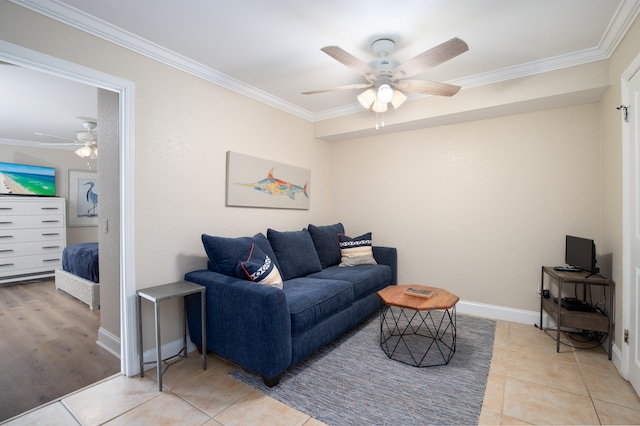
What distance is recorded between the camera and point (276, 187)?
3.65 metres

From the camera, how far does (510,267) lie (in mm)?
3354

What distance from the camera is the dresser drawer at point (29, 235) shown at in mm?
5133

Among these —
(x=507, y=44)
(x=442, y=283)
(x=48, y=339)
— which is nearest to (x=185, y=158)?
(x=48, y=339)

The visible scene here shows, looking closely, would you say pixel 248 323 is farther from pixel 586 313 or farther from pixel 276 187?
pixel 586 313

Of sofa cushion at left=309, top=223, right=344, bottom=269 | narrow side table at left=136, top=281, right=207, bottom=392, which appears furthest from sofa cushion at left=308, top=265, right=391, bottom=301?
narrow side table at left=136, top=281, right=207, bottom=392

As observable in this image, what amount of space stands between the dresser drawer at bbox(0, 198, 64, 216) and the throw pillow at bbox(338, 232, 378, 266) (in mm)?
5467

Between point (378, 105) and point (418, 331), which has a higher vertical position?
point (378, 105)

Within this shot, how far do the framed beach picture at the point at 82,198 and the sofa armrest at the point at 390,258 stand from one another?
584cm

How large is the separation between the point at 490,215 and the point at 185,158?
325 centimetres

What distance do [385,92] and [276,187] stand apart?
1.70m

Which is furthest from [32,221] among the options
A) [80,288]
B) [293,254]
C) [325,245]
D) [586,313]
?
[586,313]

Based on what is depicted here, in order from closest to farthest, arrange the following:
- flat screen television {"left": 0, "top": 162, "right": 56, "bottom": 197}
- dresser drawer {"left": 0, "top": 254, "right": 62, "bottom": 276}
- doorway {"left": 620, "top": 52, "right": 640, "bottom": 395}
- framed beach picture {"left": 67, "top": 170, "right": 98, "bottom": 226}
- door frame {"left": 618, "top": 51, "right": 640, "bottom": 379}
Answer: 1. doorway {"left": 620, "top": 52, "right": 640, "bottom": 395}
2. door frame {"left": 618, "top": 51, "right": 640, "bottom": 379}
3. dresser drawer {"left": 0, "top": 254, "right": 62, "bottom": 276}
4. flat screen television {"left": 0, "top": 162, "right": 56, "bottom": 197}
5. framed beach picture {"left": 67, "top": 170, "right": 98, "bottom": 226}

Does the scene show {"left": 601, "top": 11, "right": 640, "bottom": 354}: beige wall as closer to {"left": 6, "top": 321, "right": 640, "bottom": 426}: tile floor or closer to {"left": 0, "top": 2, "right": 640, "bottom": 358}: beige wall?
{"left": 0, "top": 2, "right": 640, "bottom": 358}: beige wall

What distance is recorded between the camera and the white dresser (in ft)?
16.8
